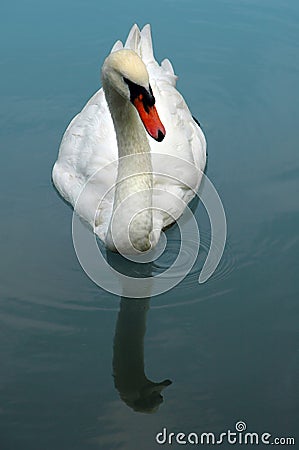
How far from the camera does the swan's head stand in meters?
3.98

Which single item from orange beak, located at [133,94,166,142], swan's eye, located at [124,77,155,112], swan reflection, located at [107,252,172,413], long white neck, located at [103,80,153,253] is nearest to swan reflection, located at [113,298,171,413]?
swan reflection, located at [107,252,172,413]

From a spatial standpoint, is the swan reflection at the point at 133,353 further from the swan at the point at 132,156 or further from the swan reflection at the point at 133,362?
the swan at the point at 132,156

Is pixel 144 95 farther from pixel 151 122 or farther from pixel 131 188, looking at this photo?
pixel 131 188

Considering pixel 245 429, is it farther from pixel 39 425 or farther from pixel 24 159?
pixel 24 159

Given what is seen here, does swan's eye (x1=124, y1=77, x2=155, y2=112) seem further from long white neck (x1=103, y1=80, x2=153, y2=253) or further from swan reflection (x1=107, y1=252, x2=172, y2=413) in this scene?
swan reflection (x1=107, y1=252, x2=172, y2=413)

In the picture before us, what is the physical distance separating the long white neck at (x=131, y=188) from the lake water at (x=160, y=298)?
0.32 m

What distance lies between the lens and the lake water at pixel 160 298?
3762 millimetres

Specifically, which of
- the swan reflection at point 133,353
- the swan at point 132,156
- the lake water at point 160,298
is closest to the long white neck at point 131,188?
the swan at point 132,156

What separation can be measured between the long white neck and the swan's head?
0.27 metres

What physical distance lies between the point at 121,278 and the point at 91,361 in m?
0.69

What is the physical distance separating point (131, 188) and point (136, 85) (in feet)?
2.20

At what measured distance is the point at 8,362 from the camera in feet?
13.3

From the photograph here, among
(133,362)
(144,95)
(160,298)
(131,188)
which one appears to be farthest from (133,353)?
(144,95)

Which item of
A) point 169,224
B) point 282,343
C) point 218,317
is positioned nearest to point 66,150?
point 169,224
